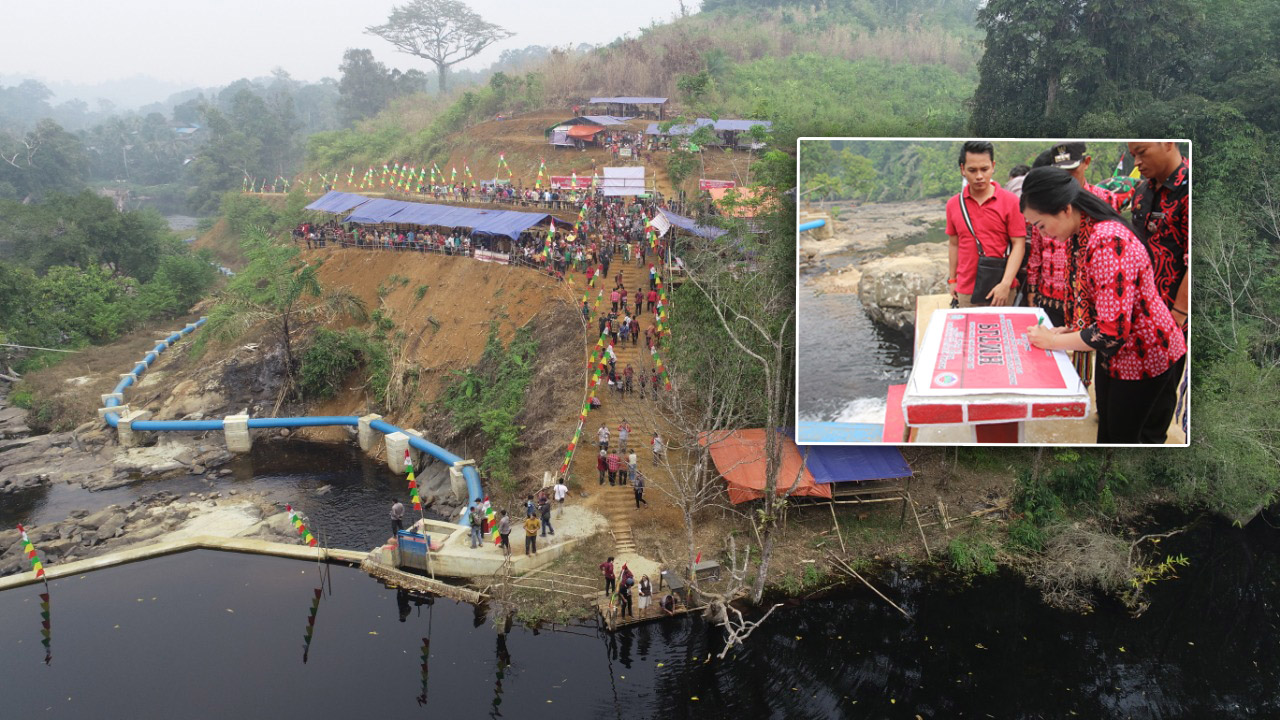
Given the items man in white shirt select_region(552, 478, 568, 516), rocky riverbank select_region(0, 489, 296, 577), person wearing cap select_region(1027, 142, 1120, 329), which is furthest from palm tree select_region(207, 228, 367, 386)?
person wearing cap select_region(1027, 142, 1120, 329)

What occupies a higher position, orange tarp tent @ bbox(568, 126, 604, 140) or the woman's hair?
orange tarp tent @ bbox(568, 126, 604, 140)

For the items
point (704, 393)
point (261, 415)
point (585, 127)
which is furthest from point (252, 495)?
point (585, 127)

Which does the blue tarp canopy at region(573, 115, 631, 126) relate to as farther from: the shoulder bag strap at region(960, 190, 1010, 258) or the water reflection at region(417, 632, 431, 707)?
the water reflection at region(417, 632, 431, 707)

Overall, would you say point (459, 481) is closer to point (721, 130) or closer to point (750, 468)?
point (750, 468)

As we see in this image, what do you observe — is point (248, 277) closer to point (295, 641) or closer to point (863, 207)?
point (295, 641)

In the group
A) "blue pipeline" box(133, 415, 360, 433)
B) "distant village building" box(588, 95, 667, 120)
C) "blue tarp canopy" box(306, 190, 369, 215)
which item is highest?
"distant village building" box(588, 95, 667, 120)

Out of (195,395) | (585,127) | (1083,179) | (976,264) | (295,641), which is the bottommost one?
(295,641)

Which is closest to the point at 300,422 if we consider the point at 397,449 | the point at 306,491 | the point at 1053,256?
the point at 306,491

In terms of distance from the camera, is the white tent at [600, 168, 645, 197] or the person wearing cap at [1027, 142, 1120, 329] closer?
the person wearing cap at [1027, 142, 1120, 329]
